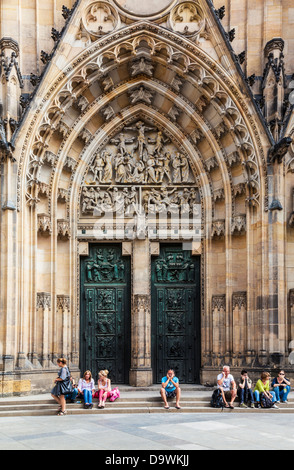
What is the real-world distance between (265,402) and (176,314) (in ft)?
14.2

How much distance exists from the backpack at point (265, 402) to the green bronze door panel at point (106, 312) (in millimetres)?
4477

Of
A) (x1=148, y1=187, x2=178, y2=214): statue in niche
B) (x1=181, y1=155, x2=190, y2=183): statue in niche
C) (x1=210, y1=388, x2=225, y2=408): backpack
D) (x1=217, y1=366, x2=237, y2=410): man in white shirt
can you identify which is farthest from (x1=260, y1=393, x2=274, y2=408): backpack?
(x1=181, y1=155, x2=190, y2=183): statue in niche

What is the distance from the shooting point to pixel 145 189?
17.8 meters

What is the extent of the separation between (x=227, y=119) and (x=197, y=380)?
665cm

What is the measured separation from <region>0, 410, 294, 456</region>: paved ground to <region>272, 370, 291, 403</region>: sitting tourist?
2.99 feet

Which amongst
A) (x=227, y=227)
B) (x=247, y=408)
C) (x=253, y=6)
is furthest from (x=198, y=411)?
(x=253, y=6)

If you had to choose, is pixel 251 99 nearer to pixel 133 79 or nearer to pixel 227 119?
pixel 227 119

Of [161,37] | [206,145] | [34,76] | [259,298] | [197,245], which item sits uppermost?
[161,37]

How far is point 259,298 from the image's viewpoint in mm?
16031

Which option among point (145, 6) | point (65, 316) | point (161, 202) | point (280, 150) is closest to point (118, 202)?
point (161, 202)

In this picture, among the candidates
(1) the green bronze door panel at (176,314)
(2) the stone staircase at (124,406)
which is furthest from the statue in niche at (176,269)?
(2) the stone staircase at (124,406)

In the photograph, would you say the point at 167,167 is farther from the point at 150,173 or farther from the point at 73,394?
the point at 73,394

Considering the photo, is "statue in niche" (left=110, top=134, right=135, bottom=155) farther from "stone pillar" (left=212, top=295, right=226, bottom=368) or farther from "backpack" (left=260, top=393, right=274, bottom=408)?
"backpack" (left=260, top=393, right=274, bottom=408)

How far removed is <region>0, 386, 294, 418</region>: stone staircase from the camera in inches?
527
